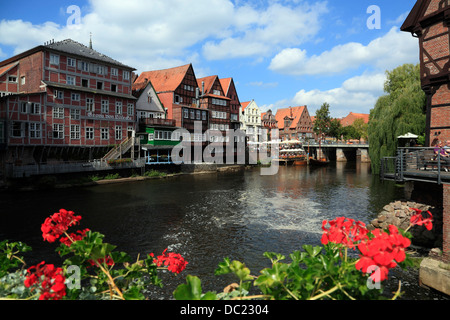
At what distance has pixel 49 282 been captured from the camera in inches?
108

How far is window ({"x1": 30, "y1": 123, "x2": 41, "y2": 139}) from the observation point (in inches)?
1286

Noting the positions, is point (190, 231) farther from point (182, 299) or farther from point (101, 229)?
point (182, 299)

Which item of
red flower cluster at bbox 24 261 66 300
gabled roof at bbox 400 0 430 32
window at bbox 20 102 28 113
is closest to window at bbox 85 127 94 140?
window at bbox 20 102 28 113

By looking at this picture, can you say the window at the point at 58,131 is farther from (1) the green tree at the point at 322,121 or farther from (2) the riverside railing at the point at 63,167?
(1) the green tree at the point at 322,121

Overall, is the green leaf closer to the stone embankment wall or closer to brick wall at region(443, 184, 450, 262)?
brick wall at region(443, 184, 450, 262)

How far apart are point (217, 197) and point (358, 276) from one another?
26389 mm

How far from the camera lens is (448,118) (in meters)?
14.8

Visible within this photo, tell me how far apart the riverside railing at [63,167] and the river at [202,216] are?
2.30 m

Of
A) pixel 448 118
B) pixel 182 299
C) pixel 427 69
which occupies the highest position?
pixel 427 69

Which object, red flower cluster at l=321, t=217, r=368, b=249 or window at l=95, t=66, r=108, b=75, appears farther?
window at l=95, t=66, r=108, b=75

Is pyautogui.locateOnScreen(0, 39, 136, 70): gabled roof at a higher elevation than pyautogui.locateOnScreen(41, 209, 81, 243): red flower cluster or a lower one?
higher

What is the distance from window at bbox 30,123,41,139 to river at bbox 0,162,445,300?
7256mm

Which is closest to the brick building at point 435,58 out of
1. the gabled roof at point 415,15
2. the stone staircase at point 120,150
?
the gabled roof at point 415,15

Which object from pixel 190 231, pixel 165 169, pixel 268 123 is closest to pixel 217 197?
pixel 190 231
